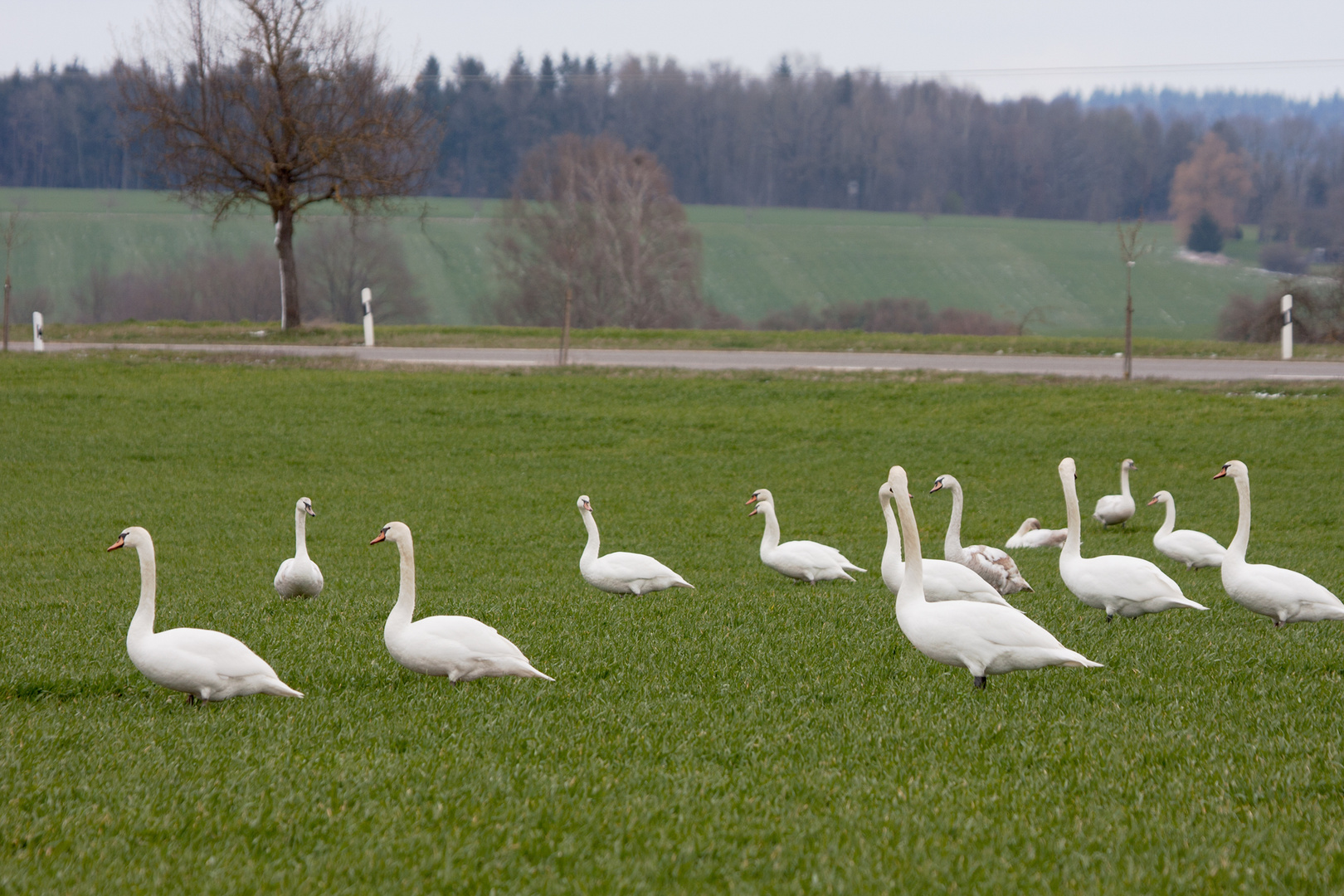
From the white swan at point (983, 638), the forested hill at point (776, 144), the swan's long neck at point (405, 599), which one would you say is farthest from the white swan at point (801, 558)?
the forested hill at point (776, 144)

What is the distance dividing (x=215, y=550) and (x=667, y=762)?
36.6ft

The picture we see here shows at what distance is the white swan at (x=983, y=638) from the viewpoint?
21.1 feet

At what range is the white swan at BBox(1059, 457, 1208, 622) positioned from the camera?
8.63 metres

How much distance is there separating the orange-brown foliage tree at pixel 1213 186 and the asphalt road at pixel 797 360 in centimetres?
8673

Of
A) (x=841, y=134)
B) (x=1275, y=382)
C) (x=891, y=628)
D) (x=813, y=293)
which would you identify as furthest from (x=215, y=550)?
(x=841, y=134)

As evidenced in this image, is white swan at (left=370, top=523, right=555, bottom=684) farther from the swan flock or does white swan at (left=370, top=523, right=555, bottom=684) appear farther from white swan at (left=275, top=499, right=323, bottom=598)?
white swan at (left=275, top=499, right=323, bottom=598)

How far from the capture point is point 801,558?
1167cm

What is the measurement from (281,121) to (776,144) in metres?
87.1

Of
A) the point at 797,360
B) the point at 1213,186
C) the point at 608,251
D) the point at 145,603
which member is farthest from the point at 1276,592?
the point at 1213,186

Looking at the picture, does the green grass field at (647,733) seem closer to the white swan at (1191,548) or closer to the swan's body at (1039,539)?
the white swan at (1191,548)

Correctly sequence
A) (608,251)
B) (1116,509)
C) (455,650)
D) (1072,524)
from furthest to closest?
(608,251), (1116,509), (1072,524), (455,650)

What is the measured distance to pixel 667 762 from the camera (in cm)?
541

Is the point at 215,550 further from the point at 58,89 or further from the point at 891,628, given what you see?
the point at 58,89

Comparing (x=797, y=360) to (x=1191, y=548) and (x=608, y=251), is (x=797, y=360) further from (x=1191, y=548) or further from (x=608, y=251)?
(x=608, y=251)
